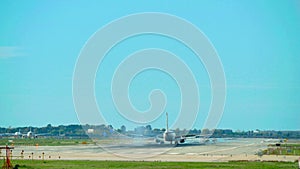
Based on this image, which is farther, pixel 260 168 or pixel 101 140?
pixel 101 140

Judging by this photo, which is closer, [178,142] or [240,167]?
[240,167]

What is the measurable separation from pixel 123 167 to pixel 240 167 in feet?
31.4

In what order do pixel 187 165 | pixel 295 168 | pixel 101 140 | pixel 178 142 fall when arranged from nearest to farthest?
pixel 295 168
pixel 187 165
pixel 178 142
pixel 101 140

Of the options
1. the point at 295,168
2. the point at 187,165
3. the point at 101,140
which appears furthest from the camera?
the point at 101,140

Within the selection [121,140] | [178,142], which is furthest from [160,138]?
[121,140]

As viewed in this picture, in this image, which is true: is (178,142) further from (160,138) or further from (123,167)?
(123,167)

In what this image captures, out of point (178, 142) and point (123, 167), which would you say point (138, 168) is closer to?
point (123, 167)

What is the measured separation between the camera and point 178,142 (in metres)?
96.6

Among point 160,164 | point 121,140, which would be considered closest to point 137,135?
point 121,140

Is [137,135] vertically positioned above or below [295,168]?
above

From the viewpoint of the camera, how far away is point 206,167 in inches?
1751

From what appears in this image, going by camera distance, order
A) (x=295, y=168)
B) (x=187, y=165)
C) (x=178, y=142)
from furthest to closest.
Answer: (x=178, y=142)
(x=187, y=165)
(x=295, y=168)

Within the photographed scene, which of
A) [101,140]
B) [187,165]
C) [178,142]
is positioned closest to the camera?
[187,165]

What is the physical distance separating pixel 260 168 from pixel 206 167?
433cm
